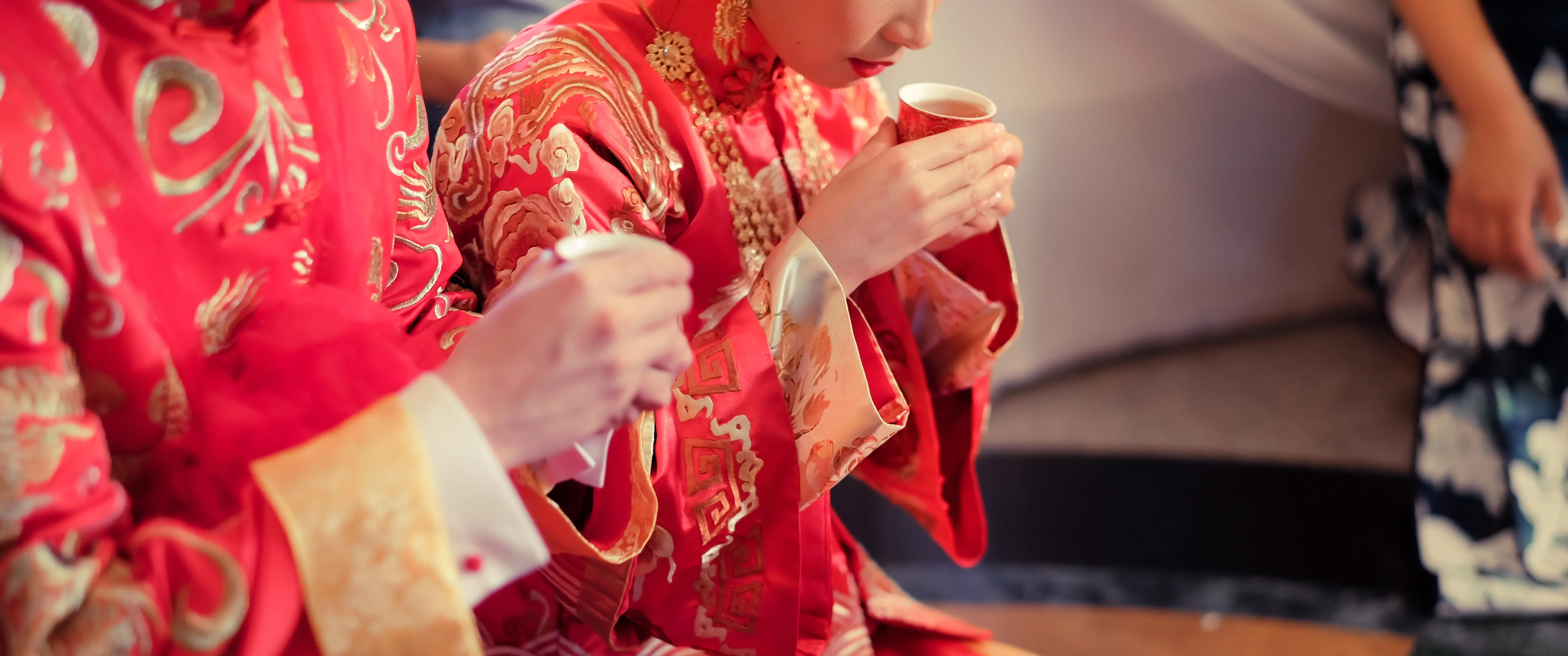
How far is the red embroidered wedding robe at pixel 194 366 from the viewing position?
53cm

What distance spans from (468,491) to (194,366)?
19cm

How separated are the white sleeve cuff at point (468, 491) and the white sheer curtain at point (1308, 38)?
154 centimetres

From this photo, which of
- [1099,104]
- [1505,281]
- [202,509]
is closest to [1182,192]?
[1099,104]

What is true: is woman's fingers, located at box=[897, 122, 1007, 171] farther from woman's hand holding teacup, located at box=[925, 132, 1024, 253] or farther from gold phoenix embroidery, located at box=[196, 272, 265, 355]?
gold phoenix embroidery, located at box=[196, 272, 265, 355]

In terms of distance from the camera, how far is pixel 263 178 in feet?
2.08

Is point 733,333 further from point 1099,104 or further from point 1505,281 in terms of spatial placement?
point 1505,281

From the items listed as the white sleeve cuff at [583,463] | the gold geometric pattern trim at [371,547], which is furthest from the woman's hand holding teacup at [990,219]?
the gold geometric pattern trim at [371,547]

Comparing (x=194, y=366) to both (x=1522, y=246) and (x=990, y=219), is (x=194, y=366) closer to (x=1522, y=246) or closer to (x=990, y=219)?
(x=990, y=219)

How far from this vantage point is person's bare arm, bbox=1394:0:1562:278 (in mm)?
1461

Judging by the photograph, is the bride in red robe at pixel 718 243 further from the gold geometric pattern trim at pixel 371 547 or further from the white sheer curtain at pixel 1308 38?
the white sheer curtain at pixel 1308 38

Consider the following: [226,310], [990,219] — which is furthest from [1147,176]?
[226,310]

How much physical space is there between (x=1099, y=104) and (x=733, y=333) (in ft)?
4.03

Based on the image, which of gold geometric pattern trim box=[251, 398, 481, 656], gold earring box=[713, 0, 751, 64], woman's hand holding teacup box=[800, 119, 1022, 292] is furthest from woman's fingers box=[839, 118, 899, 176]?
gold geometric pattern trim box=[251, 398, 481, 656]

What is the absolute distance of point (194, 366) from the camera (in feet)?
2.07
